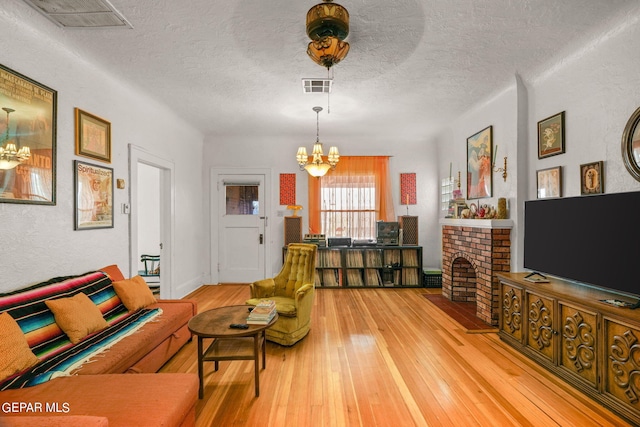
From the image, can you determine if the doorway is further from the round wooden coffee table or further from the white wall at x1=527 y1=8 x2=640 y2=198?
the white wall at x1=527 y1=8 x2=640 y2=198

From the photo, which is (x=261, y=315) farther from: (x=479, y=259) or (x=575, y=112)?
(x=575, y=112)

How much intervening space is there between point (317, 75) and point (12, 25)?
2.45 meters

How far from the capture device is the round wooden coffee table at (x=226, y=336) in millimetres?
2244

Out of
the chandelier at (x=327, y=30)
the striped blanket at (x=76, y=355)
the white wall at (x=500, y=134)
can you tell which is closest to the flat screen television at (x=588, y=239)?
the white wall at (x=500, y=134)

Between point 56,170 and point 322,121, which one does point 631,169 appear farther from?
point 56,170

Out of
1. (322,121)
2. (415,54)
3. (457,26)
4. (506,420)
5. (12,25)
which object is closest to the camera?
(506,420)

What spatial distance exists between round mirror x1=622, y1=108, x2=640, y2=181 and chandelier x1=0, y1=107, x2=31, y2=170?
15.0ft

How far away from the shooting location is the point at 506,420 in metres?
1.97

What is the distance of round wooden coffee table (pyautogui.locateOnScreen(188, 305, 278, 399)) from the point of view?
2.24 m

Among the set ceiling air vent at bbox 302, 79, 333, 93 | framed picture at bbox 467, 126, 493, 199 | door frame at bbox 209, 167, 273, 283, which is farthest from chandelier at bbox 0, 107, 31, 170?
framed picture at bbox 467, 126, 493, 199

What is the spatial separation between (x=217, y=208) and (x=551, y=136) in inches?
204

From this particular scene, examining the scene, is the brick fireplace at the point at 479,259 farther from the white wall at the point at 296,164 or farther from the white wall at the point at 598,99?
the white wall at the point at 296,164

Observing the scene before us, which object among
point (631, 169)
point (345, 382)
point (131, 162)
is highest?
point (131, 162)

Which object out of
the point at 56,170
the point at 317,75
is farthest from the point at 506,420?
the point at 56,170
